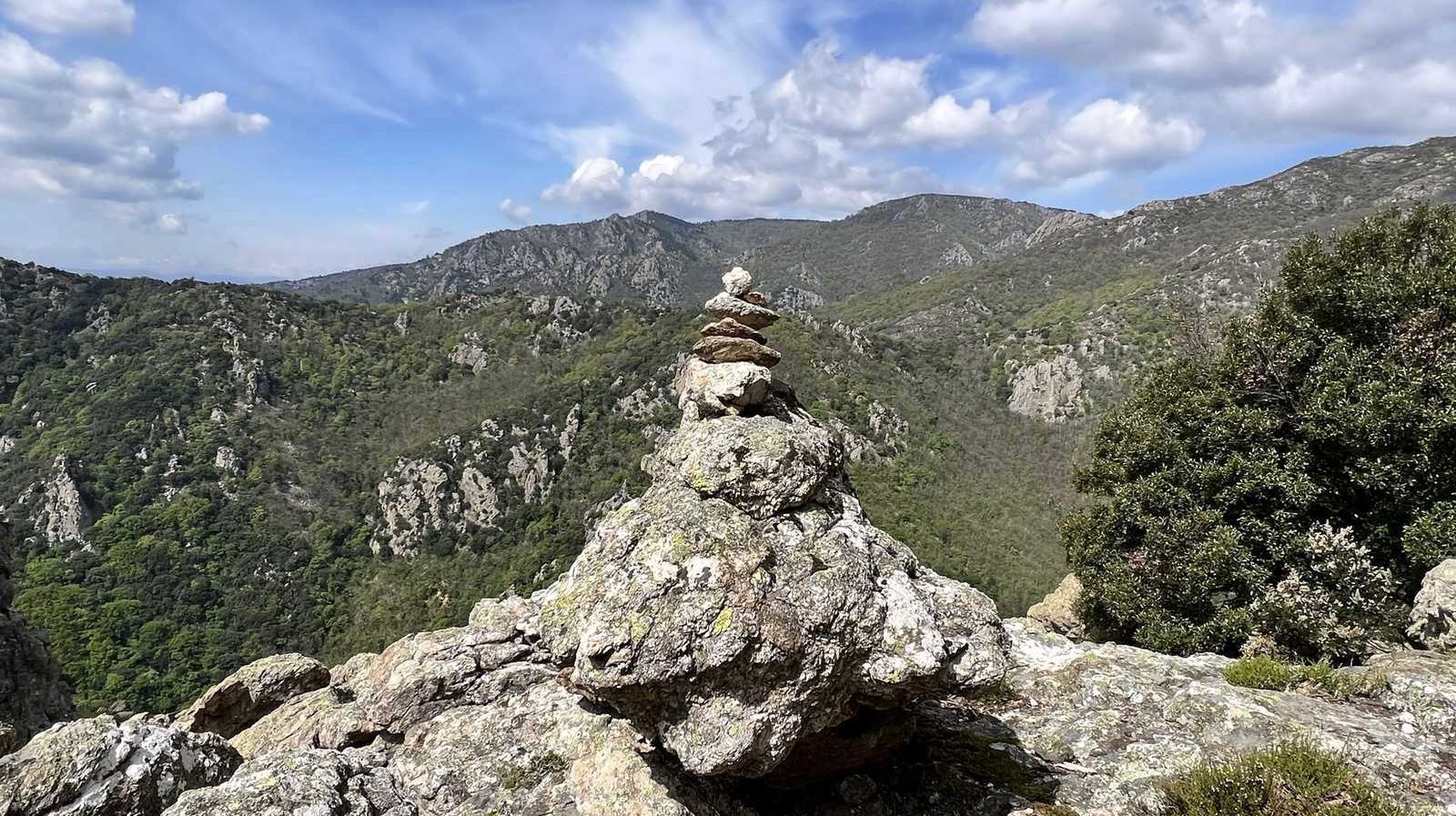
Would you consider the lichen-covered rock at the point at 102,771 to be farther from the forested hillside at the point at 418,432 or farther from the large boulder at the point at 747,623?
the forested hillside at the point at 418,432

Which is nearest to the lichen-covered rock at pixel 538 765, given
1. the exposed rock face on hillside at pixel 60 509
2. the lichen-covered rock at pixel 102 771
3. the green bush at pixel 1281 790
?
the lichen-covered rock at pixel 102 771

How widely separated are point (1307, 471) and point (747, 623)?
17.0 metres

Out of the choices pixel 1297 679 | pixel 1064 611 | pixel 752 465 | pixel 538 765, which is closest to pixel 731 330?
pixel 752 465

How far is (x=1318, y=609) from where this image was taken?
14.0 metres

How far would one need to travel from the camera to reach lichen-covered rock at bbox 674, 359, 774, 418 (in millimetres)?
10835

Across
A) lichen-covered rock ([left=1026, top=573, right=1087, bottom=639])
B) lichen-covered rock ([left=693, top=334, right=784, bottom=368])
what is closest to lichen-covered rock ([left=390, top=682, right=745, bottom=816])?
lichen-covered rock ([left=693, top=334, right=784, bottom=368])

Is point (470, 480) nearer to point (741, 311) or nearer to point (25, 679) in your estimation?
point (25, 679)

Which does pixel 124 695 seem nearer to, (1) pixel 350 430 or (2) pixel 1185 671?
(1) pixel 350 430

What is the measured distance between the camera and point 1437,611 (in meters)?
12.6

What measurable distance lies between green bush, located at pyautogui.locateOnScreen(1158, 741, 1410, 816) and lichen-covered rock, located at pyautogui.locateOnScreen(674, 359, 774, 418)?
747 cm

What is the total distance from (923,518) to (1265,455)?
227 ft

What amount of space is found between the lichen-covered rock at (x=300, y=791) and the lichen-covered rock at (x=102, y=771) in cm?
155

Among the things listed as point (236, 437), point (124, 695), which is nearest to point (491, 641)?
point (124, 695)

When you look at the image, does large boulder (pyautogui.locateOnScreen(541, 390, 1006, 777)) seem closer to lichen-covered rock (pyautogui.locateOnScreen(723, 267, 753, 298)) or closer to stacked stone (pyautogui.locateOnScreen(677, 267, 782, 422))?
stacked stone (pyautogui.locateOnScreen(677, 267, 782, 422))
